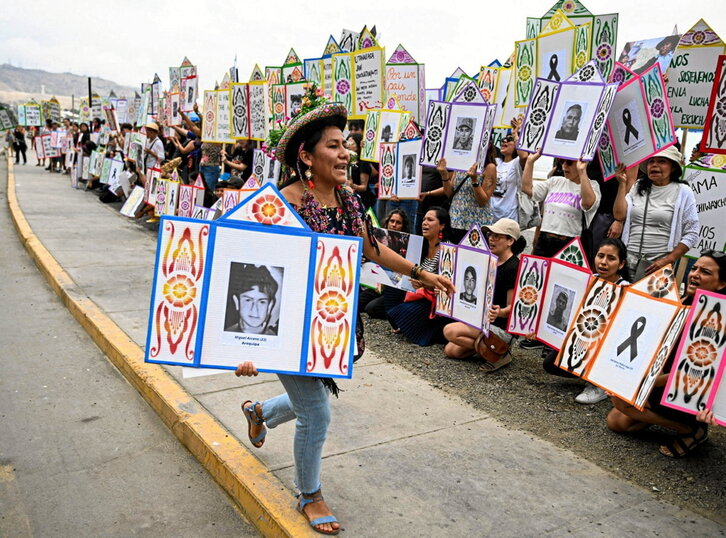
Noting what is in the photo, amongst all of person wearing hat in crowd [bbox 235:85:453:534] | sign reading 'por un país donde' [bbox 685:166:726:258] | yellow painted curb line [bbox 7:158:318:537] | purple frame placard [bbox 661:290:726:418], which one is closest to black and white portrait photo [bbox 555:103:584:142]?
sign reading 'por un país donde' [bbox 685:166:726:258]

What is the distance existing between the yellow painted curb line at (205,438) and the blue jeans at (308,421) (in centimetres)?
24

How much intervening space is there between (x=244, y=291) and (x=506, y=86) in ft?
19.8

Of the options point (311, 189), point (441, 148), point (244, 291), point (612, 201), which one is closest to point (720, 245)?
point (612, 201)

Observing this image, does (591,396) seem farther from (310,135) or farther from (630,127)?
(310,135)

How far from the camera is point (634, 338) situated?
3795 mm

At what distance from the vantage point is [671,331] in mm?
3611

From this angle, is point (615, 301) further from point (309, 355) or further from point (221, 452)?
point (221, 452)

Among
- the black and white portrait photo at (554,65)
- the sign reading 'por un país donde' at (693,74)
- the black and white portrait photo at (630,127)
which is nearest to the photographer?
the black and white portrait photo at (630,127)

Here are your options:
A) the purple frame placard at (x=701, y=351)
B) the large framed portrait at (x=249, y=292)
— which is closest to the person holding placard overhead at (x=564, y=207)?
the purple frame placard at (x=701, y=351)

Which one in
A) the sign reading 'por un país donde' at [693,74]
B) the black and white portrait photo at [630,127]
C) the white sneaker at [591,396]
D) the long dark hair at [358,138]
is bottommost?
the white sneaker at [591,396]

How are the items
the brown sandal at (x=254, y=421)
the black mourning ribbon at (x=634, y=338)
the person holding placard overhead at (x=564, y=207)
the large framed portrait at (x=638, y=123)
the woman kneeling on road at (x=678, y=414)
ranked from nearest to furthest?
1. the brown sandal at (x=254, y=421)
2. the black mourning ribbon at (x=634, y=338)
3. the woman kneeling on road at (x=678, y=414)
4. the large framed portrait at (x=638, y=123)
5. the person holding placard overhead at (x=564, y=207)

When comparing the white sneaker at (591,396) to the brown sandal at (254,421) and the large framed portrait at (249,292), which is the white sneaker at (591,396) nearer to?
the brown sandal at (254,421)

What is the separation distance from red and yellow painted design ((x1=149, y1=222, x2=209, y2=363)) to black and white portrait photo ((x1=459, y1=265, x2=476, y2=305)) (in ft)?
9.71

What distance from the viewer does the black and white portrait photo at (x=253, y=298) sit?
9.04 feet
